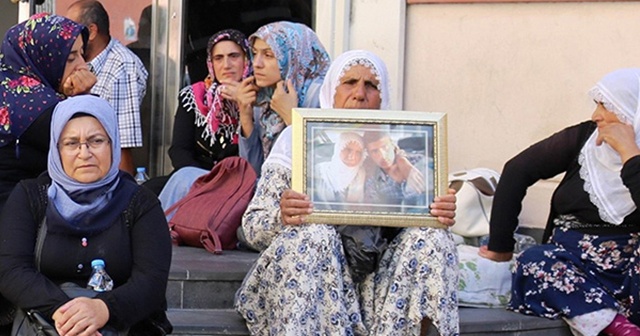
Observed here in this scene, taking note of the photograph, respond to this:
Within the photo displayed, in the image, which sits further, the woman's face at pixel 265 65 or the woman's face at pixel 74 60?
the woman's face at pixel 265 65

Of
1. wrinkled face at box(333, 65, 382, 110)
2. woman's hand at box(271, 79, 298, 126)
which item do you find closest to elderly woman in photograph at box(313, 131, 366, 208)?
wrinkled face at box(333, 65, 382, 110)

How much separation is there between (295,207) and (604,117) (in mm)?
1422

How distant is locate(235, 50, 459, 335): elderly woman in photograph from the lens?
4.82 metres

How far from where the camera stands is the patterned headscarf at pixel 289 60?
6160 mm

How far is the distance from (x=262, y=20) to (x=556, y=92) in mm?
2192

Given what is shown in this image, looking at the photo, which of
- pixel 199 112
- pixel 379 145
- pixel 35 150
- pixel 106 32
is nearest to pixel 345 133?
pixel 379 145

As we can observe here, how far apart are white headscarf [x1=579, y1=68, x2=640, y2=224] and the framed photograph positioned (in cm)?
78

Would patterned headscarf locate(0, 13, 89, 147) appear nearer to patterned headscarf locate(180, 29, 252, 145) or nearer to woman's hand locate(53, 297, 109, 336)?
woman's hand locate(53, 297, 109, 336)

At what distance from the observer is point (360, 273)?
196 inches

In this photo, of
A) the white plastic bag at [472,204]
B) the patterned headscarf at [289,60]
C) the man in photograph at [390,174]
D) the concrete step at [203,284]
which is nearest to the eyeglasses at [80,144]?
the man in photograph at [390,174]

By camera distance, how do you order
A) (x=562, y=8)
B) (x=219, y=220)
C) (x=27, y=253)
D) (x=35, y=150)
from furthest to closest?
(x=562, y=8) < (x=219, y=220) < (x=35, y=150) < (x=27, y=253)

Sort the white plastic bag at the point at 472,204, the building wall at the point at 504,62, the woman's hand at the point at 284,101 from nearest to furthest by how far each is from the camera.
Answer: the woman's hand at the point at 284,101 → the white plastic bag at the point at 472,204 → the building wall at the point at 504,62

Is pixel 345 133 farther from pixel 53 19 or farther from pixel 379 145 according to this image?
pixel 53 19

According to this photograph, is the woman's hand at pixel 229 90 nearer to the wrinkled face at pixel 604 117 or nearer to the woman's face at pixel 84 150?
the wrinkled face at pixel 604 117
